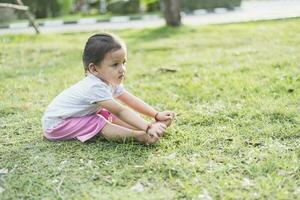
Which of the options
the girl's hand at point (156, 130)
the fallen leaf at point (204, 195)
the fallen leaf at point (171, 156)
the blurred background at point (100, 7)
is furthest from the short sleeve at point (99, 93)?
the blurred background at point (100, 7)

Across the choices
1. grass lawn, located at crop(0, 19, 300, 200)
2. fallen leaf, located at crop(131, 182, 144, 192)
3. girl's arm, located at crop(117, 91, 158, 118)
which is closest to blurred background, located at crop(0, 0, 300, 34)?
grass lawn, located at crop(0, 19, 300, 200)

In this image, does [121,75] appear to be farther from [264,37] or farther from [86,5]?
[86,5]

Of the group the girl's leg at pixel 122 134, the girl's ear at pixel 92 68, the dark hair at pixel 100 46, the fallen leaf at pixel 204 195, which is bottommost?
the fallen leaf at pixel 204 195

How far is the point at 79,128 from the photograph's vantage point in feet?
12.6

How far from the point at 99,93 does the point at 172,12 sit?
8.35 m

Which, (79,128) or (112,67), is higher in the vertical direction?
(112,67)

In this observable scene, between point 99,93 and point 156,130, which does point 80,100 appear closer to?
point 99,93

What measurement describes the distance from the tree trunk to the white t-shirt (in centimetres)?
796

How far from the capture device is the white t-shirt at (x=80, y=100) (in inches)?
146

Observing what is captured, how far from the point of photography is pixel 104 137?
12.5 ft

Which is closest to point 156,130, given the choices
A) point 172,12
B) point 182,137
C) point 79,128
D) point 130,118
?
point 130,118

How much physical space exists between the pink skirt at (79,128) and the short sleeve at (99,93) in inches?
6.8

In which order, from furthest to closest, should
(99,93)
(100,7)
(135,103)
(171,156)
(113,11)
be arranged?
1. (100,7)
2. (113,11)
3. (135,103)
4. (99,93)
5. (171,156)

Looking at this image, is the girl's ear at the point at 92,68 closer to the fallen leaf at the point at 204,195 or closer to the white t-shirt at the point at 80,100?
the white t-shirt at the point at 80,100
